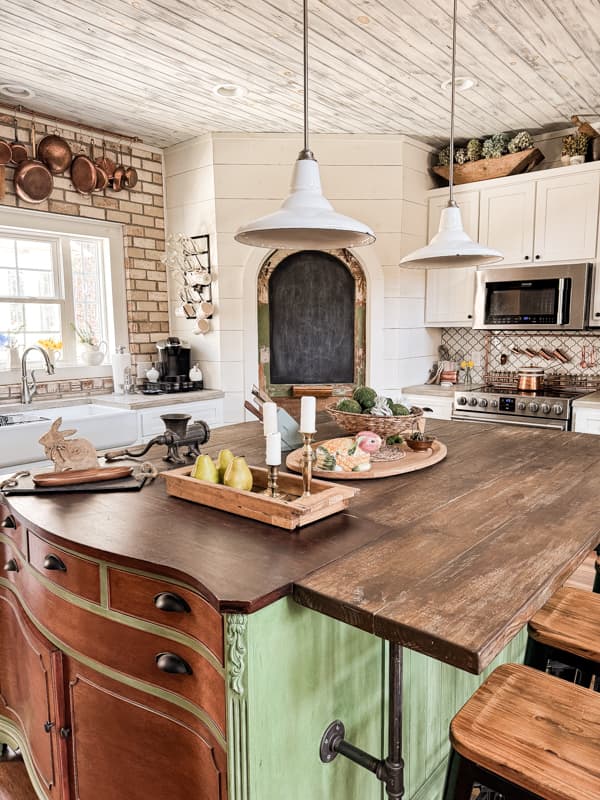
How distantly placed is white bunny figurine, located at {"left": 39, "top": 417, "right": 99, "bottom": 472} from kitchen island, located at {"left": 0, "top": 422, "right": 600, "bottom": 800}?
206 millimetres

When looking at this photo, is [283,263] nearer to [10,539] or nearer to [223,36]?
[223,36]

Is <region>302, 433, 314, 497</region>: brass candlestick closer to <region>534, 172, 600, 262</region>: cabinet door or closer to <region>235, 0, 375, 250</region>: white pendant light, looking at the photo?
<region>235, 0, 375, 250</region>: white pendant light

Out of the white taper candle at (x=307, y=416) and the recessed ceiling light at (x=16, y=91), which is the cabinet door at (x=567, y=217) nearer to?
the white taper candle at (x=307, y=416)

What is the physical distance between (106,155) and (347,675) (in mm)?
4093

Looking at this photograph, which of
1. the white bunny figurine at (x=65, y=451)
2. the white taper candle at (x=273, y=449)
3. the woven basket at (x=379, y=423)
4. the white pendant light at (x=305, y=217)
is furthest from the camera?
the woven basket at (x=379, y=423)

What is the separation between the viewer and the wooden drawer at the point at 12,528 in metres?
1.64

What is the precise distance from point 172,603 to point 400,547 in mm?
521

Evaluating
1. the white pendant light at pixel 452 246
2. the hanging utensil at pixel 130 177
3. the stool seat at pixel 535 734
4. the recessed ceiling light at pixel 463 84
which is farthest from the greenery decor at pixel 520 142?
the stool seat at pixel 535 734

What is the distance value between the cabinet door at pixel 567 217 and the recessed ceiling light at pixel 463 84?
98cm

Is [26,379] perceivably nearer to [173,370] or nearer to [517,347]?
[173,370]

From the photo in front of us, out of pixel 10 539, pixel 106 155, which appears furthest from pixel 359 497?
pixel 106 155

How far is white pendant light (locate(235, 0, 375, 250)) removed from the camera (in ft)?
5.70

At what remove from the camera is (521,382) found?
13.8 feet

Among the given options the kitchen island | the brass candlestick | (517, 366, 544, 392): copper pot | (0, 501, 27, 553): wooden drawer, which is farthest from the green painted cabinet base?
(517, 366, 544, 392): copper pot
